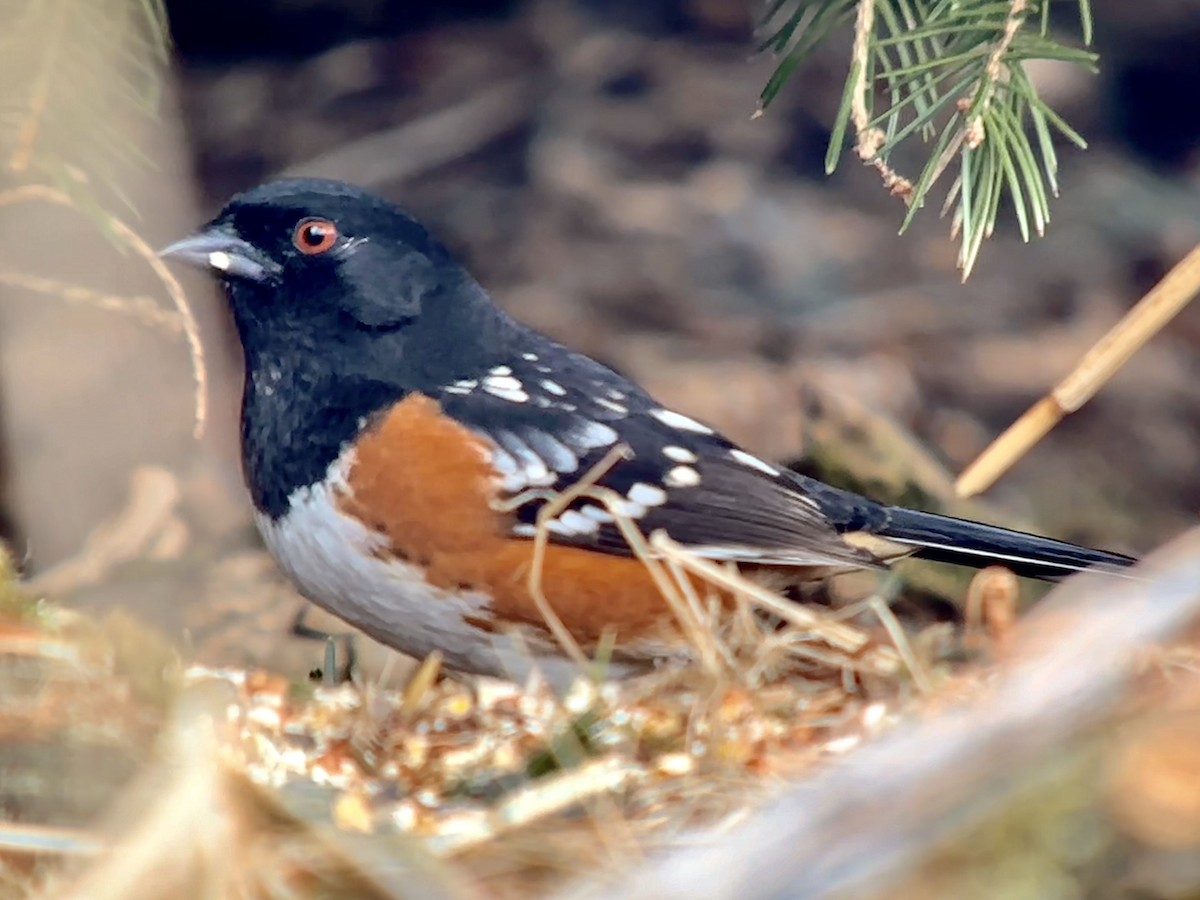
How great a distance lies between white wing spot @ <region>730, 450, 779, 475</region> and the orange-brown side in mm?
241

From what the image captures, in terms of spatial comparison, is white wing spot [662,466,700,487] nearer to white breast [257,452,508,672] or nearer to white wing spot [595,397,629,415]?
white wing spot [595,397,629,415]

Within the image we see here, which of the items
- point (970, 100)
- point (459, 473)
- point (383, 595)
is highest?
point (970, 100)

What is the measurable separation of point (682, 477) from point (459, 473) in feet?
0.79

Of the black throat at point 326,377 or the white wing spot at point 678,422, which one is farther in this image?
the white wing spot at point 678,422

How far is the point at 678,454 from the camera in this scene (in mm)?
1748

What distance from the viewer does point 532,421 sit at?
1710 mm

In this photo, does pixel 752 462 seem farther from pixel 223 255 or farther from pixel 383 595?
pixel 223 255

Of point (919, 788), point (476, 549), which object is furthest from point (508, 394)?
point (919, 788)

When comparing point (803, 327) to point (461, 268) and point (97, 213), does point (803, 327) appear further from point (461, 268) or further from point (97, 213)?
point (97, 213)

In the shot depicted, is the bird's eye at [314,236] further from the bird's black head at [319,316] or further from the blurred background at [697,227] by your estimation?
the blurred background at [697,227]

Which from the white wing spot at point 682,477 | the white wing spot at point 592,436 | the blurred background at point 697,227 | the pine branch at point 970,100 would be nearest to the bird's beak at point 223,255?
the white wing spot at point 592,436

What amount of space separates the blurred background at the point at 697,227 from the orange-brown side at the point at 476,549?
1111 millimetres

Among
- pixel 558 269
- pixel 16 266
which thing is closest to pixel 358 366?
Result: pixel 16 266

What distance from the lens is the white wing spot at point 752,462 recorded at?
5.91ft
